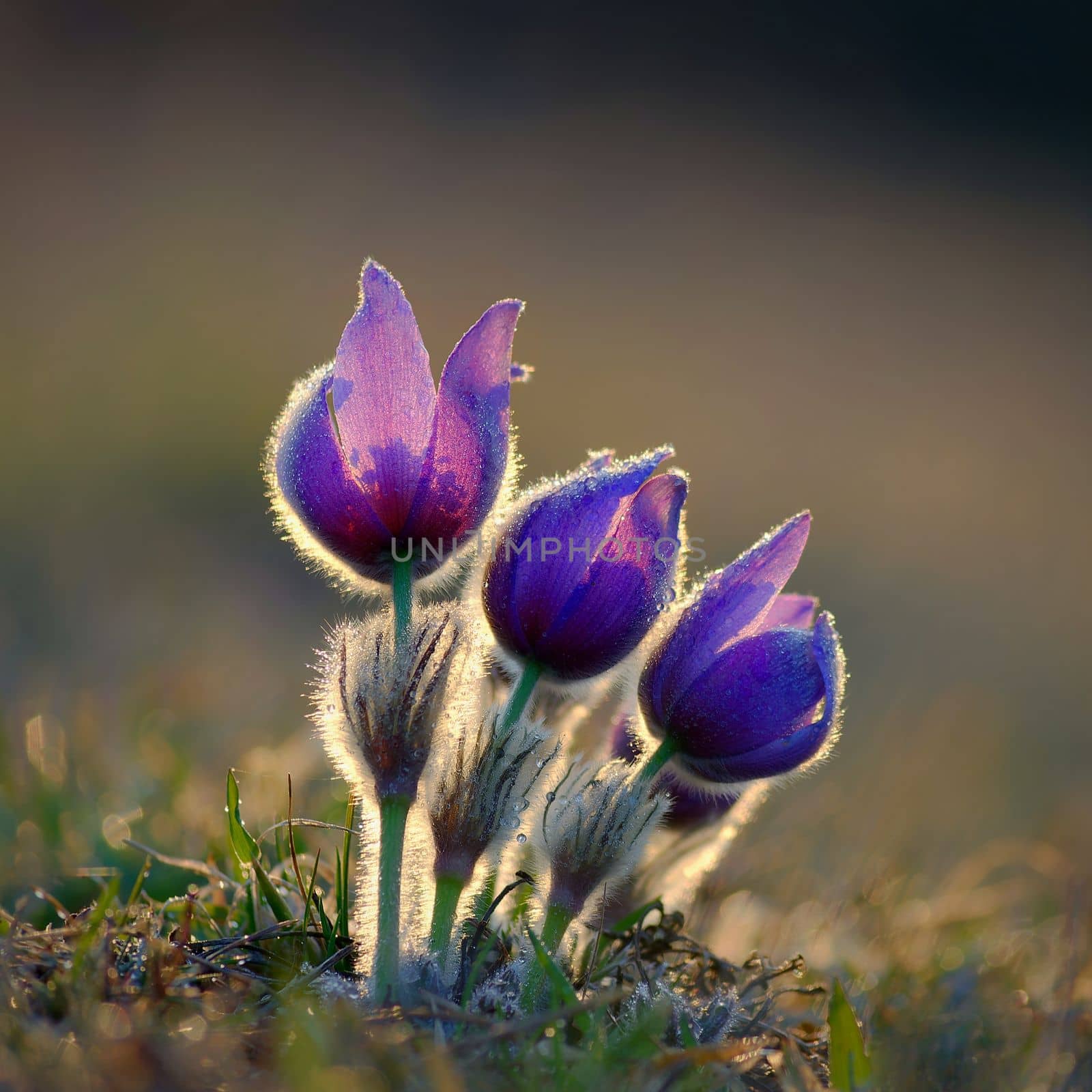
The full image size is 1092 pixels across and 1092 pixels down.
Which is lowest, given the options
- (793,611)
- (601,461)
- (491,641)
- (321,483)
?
(491,641)

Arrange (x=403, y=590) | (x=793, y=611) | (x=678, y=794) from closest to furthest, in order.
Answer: (x=403, y=590), (x=793, y=611), (x=678, y=794)

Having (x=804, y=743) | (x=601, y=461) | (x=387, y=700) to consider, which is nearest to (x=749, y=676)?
(x=804, y=743)

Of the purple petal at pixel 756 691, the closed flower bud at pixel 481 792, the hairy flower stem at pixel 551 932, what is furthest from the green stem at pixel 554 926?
the purple petal at pixel 756 691

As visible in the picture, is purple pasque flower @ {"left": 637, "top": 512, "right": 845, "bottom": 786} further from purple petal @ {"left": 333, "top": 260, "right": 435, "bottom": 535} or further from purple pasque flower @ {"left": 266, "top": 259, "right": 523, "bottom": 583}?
purple petal @ {"left": 333, "top": 260, "right": 435, "bottom": 535}

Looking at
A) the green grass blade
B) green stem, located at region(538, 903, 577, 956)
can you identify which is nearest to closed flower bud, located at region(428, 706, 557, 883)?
green stem, located at region(538, 903, 577, 956)

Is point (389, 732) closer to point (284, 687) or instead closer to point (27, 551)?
point (284, 687)

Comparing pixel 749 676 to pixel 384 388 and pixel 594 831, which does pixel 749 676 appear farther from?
pixel 384 388

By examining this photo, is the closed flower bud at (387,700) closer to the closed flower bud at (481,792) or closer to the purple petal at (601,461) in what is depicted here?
the closed flower bud at (481,792)
